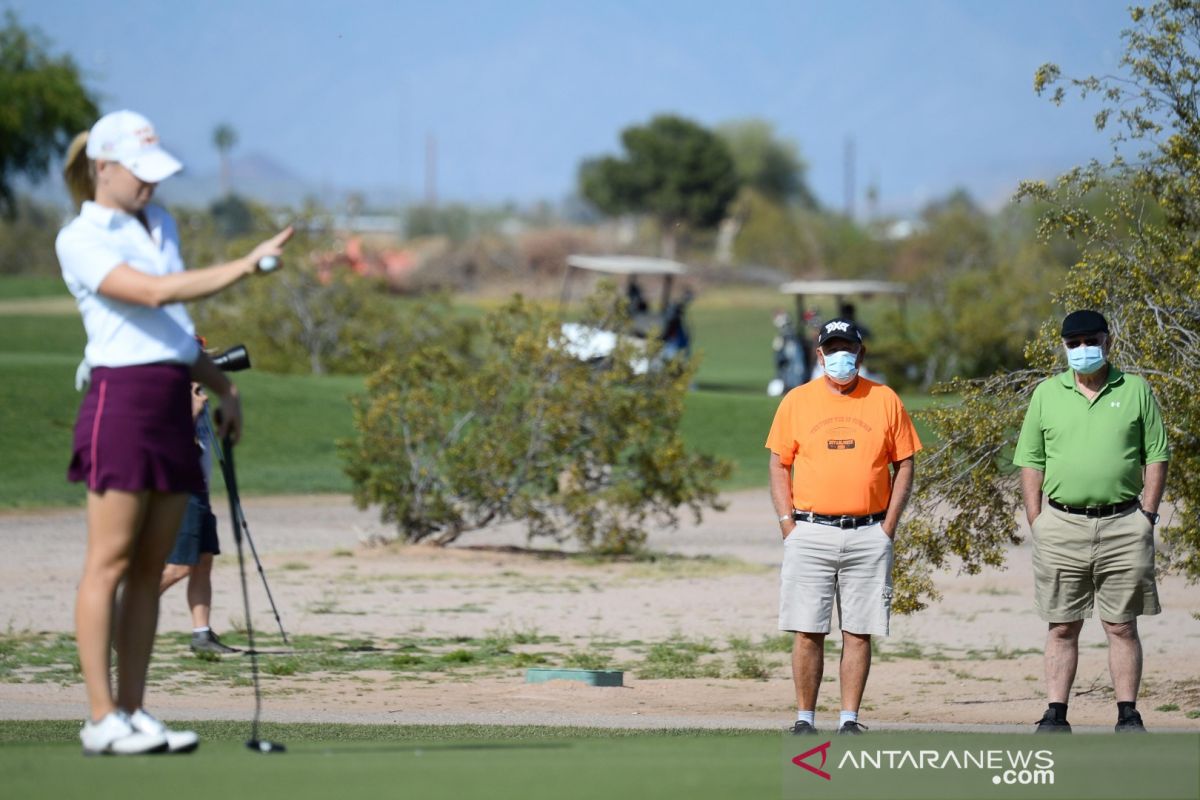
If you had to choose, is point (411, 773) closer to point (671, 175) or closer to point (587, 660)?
point (587, 660)

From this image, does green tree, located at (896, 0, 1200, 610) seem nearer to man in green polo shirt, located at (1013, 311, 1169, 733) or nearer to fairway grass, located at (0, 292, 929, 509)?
man in green polo shirt, located at (1013, 311, 1169, 733)

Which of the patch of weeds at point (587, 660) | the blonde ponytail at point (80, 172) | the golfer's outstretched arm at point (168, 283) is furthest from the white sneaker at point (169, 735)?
the patch of weeds at point (587, 660)

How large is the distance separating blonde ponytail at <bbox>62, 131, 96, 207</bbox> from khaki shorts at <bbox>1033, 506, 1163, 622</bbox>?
4547 millimetres

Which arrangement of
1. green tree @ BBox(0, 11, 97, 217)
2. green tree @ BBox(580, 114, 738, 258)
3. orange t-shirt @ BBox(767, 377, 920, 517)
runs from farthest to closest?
green tree @ BBox(580, 114, 738, 258), green tree @ BBox(0, 11, 97, 217), orange t-shirt @ BBox(767, 377, 920, 517)

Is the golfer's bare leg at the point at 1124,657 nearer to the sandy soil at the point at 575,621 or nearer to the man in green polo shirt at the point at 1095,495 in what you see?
the man in green polo shirt at the point at 1095,495

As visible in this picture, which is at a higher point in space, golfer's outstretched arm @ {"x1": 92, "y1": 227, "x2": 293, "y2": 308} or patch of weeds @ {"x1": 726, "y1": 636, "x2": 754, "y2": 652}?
golfer's outstretched arm @ {"x1": 92, "y1": 227, "x2": 293, "y2": 308}

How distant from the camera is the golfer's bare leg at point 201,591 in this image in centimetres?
1043

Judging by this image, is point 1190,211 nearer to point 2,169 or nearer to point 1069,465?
point 1069,465

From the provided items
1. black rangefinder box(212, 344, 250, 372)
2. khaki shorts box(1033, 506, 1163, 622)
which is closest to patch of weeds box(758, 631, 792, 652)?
khaki shorts box(1033, 506, 1163, 622)

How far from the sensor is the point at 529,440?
16.1 m

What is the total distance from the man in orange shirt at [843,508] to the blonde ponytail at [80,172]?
11.0 ft

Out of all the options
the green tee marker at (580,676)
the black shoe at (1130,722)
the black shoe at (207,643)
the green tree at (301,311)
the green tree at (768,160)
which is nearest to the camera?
the black shoe at (1130,722)

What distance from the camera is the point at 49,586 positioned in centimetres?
1377

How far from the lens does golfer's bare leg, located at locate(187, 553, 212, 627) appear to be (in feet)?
34.2
